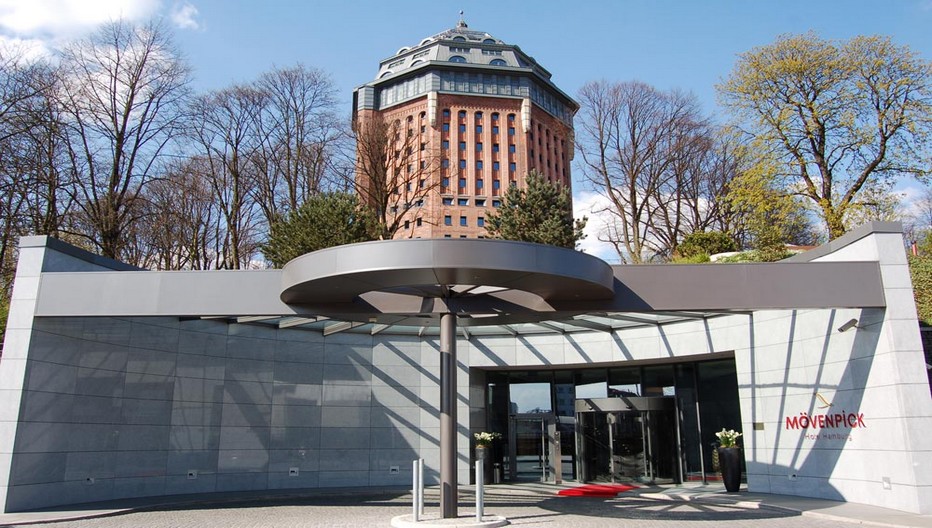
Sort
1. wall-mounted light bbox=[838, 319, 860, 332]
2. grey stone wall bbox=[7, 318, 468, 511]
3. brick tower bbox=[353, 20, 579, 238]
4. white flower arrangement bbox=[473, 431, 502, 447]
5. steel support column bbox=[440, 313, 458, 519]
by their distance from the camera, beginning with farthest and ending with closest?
brick tower bbox=[353, 20, 579, 238] < white flower arrangement bbox=[473, 431, 502, 447] < grey stone wall bbox=[7, 318, 468, 511] < wall-mounted light bbox=[838, 319, 860, 332] < steel support column bbox=[440, 313, 458, 519]

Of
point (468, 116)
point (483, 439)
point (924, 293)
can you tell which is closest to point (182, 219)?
point (483, 439)

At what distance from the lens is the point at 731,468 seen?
17.0 metres

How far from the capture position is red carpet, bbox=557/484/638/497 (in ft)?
57.8

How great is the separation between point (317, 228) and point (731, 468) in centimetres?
1891

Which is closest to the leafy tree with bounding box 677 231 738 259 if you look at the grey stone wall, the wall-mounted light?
the grey stone wall

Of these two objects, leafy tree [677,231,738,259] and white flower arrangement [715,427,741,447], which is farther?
leafy tree [677,231,738,259]

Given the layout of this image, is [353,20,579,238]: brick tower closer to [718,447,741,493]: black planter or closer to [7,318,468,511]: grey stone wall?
[7,318,468,511]: grey stone wall

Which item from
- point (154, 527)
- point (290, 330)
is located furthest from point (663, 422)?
point (154, 527)

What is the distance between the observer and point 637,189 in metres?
42.8

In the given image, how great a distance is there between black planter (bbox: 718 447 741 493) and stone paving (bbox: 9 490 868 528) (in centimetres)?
233

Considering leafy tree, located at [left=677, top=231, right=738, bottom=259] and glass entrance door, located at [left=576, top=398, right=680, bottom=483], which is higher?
leafy tree, located at [left=677, top=231, right=738, bottom=259]

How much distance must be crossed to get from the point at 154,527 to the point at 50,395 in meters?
4.17

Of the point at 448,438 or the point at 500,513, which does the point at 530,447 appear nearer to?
the point at 500,513

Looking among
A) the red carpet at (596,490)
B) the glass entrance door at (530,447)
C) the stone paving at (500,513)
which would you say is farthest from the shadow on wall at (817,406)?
the glass entrance door at (530,447)
